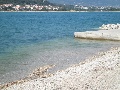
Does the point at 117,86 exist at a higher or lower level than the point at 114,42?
higher

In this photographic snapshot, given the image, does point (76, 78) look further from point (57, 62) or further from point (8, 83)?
point (57, 62)

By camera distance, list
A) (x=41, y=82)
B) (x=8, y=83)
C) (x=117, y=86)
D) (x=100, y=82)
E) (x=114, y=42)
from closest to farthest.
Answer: (x=117, y=86), (x=100, y=82), (x=41, y=82), (x=8, y=83), (x=114, y=42)

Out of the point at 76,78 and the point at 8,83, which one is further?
the point at 8,83

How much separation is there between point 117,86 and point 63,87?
7.80 ft

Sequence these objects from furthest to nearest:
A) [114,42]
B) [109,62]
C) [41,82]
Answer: [114,42] < [109,62] < [41,82]

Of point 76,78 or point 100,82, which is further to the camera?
point 76,78

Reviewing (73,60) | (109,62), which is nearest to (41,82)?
(109,62)

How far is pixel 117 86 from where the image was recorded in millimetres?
13242

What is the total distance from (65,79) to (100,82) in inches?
80.5

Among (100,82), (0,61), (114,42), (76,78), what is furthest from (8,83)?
(114,42)

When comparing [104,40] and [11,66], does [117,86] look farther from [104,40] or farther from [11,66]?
[104,40]

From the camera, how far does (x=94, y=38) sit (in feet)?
127

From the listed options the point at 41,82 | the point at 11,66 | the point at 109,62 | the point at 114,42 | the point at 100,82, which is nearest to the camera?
the point at 100,82

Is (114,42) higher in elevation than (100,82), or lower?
Result: lower
